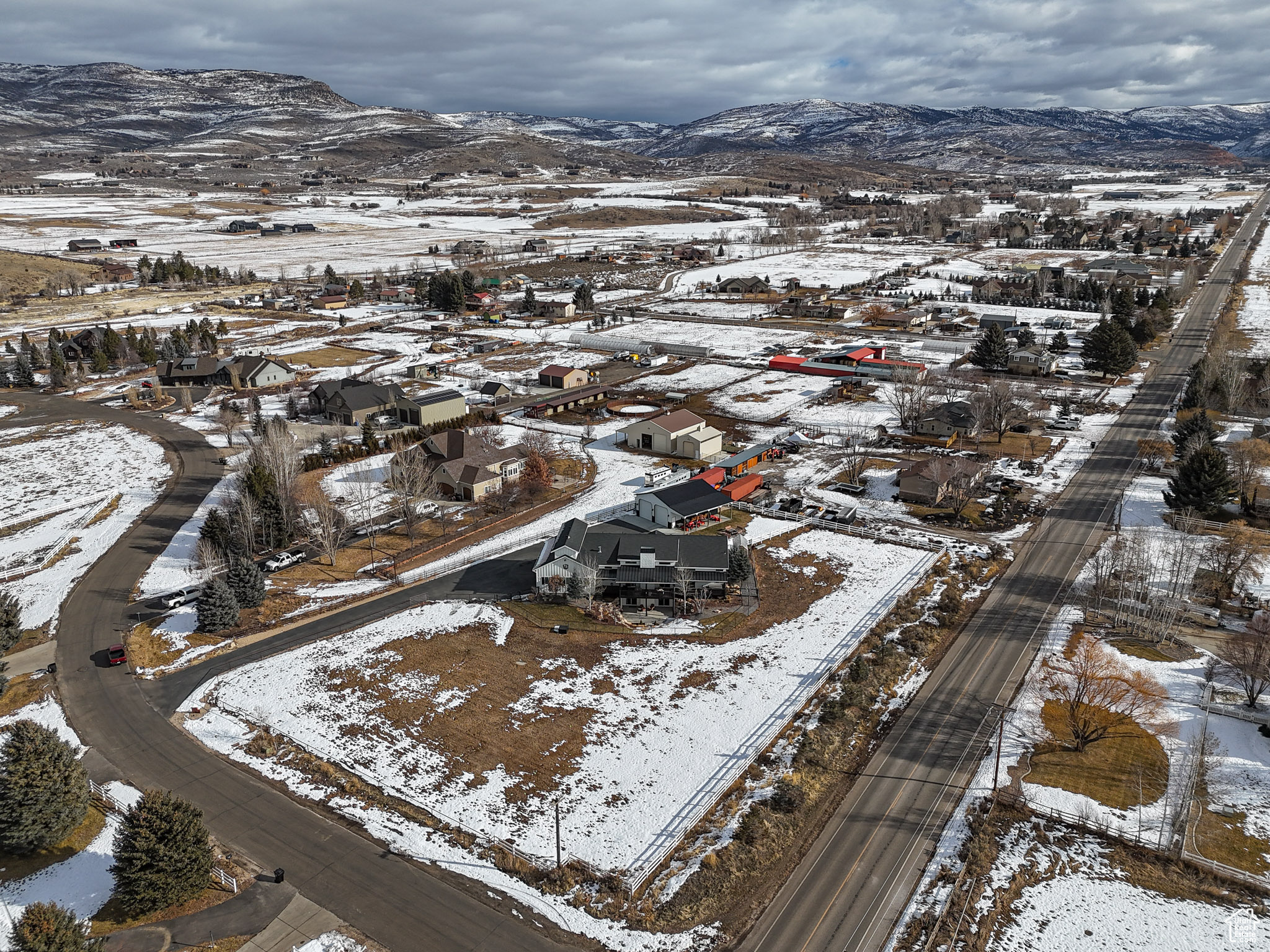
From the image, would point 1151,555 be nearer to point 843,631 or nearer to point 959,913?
point 843,631

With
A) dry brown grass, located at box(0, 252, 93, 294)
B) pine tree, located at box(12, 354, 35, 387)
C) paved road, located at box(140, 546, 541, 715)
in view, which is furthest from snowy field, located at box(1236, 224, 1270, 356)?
dry brown grass, located at box(0, 252, 93, 294)

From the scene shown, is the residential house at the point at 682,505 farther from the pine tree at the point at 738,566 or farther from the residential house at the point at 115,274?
the residential house at the point at 115,274

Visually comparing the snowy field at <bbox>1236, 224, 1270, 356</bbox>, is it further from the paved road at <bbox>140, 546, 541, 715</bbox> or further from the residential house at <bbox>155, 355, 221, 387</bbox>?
the residential house at <bbox>155, 355, 221, 387</bbox>

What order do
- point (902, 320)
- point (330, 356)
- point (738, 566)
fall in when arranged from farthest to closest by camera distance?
point (902, 320) < point (330, 356) < point (738, 566)

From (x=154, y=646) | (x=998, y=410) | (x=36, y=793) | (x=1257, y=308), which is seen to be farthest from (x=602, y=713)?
(x=1257, y=308)

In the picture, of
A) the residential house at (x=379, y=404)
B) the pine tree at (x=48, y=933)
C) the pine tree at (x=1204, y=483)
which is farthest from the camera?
the residential house at (x=379, y=404)

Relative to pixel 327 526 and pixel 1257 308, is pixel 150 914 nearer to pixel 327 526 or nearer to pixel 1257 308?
pixel 327 526

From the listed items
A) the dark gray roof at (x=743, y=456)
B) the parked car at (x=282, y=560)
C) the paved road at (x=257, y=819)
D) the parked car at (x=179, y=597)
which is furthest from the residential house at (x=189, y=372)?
the dark gray roof at (x=743, y=456)
